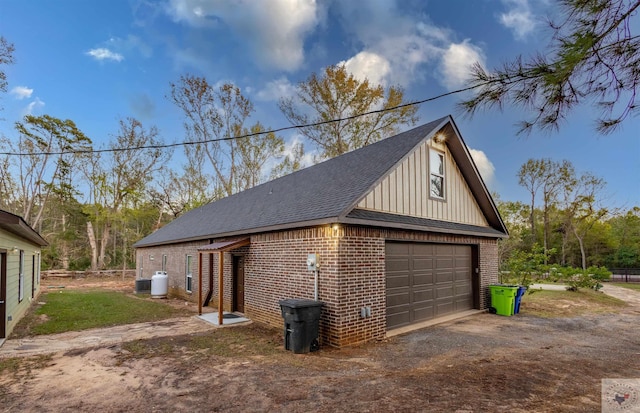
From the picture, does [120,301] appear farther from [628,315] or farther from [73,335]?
[628,315]

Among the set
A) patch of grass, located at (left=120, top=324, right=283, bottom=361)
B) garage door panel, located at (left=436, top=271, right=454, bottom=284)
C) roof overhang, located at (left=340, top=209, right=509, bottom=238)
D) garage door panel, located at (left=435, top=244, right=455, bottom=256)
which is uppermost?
roof overhang, located at (left=340, top=209, right=509, bottom=238)

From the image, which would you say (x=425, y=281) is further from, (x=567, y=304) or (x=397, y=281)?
(x=567, y=304)

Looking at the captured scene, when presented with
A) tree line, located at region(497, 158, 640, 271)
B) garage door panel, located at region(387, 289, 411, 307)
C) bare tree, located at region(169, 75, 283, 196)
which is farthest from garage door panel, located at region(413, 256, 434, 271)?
bare tree, located at region(169, 75, 283, 196)

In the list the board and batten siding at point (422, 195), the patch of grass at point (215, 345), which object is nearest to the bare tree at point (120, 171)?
the patch of grass at point (215, 345)

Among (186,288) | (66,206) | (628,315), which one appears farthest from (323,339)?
(66,206)

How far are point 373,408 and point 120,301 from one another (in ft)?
43.6

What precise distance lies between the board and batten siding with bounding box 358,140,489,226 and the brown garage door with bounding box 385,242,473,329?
0.90m

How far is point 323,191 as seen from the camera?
924cm

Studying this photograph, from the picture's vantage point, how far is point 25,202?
2647 cm

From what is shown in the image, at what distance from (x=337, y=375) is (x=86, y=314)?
9.60 meters

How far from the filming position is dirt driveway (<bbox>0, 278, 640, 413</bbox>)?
433 centimetres

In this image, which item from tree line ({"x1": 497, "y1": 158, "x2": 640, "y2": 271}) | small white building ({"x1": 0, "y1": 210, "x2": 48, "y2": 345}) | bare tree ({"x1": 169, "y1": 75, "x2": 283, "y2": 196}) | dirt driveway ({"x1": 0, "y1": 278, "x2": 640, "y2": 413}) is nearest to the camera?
dirt driveway ({"x1": 0, "y1": 278, "x2": 640, "y2": 413})

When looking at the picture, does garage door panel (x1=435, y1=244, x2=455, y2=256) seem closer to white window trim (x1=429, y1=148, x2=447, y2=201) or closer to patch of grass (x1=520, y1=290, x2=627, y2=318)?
white window trim (x1=429, y1=148, x2=447, y2=201)

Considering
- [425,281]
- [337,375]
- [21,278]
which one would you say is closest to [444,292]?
[425,281]
